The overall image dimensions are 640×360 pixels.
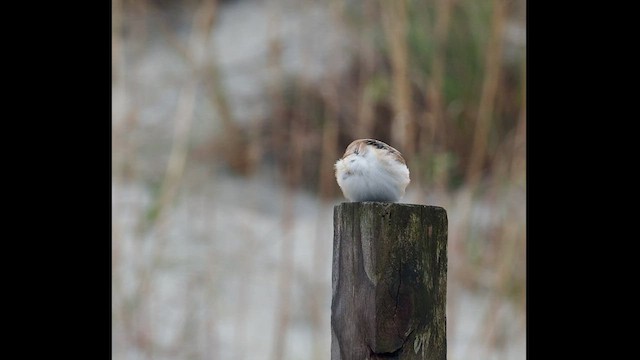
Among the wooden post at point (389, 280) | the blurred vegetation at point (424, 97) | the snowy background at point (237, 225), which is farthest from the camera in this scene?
the snowy background at point (237, 225)

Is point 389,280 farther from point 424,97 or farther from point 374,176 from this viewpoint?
point 424,97

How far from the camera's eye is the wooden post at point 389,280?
1459 millimetres

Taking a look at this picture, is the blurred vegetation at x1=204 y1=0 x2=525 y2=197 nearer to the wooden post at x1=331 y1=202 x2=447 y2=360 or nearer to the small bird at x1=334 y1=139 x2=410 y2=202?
the small bird at x1=334 y1=139 x2=410 y2=202

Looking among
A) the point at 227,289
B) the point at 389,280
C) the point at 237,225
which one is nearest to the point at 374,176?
the point at 389,280

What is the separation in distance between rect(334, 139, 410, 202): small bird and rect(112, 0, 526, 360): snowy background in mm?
1717

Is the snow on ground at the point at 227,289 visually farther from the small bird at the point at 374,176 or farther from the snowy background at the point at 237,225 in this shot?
the small bird at the point at 374,176

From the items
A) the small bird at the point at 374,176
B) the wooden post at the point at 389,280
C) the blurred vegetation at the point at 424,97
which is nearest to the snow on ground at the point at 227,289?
the blurred vegetation at the point at 424,97

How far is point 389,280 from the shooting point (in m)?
1.46

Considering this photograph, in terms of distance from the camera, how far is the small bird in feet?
5.46

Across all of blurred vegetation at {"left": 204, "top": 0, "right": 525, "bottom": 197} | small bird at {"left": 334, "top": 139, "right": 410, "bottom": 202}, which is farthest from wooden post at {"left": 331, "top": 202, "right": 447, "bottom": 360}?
blurred vegetation at {"left": 204, "top": 0, "right": 525, "bottom": 197}

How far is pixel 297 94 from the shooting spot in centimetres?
401

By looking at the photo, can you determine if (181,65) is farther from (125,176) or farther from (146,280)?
(146,280)

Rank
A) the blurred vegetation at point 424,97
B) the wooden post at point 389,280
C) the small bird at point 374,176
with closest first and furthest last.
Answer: the wooden post at point 389,280 → the small bird at point 374,176 → the blurred vegetation at point 424,97

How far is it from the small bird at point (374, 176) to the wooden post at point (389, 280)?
171mm
